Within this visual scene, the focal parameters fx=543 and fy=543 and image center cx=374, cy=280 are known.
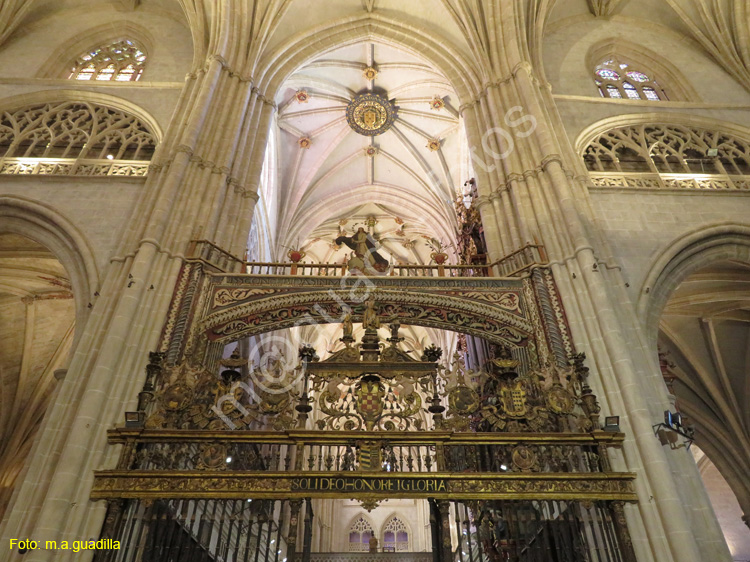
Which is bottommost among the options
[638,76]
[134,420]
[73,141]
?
[134,420]

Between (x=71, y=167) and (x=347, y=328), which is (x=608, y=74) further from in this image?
(x=71, y=167)

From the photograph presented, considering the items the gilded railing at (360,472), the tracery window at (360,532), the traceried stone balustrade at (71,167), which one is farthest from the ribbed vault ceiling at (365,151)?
the tracery window at (360,532)

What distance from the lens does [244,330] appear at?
30.1ft

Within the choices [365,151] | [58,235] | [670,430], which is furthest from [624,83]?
[58,235]

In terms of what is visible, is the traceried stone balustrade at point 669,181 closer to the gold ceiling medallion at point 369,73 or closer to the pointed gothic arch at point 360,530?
the gold ceiling medallion at point 369,73

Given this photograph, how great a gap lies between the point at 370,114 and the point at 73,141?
10547 mm

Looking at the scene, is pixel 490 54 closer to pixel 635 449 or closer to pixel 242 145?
pixel 242 145

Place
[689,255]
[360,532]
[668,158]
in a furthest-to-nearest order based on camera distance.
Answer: [360,532]
[668,158]
[689,255]

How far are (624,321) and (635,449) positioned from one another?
92.9 inches

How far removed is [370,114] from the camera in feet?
65.0

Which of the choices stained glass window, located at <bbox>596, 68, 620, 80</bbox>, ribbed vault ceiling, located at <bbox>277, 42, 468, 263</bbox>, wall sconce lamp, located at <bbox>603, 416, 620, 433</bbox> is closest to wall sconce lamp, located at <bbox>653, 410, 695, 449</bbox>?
wall sconce lamp, located at <bbox>603, 416, 620, 433</bbox>

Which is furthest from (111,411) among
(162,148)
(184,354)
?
(162,148)

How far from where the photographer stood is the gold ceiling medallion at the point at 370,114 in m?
19.4

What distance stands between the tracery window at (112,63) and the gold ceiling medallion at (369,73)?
6934mm
